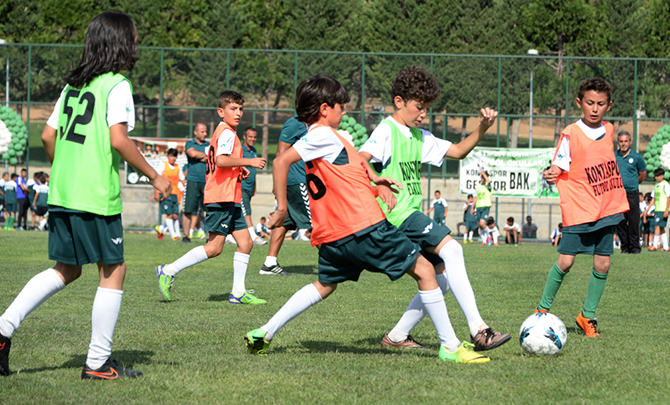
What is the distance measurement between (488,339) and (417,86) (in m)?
1.69

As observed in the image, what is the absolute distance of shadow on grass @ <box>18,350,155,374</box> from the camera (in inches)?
169

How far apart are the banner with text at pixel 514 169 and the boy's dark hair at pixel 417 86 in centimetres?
1543

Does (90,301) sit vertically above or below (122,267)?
below

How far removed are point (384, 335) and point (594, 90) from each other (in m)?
2.55

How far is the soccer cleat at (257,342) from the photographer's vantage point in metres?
4.69

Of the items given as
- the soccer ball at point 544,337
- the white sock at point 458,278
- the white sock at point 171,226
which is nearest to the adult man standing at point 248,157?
the white sock at point 171,226

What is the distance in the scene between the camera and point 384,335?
534cm

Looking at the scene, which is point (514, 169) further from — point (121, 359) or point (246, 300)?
point (121, 359)

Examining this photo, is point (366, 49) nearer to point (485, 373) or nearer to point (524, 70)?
point (524, 70)

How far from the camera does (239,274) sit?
292 inches

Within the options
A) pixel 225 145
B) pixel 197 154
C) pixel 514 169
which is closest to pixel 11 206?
pixel 197 154

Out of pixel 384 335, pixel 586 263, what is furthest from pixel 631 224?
pixel 384 335

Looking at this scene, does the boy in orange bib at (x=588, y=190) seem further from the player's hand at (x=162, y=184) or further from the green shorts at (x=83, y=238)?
the green shorts at (x=83, y=238)

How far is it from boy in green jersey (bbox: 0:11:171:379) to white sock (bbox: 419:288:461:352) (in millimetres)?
1665
